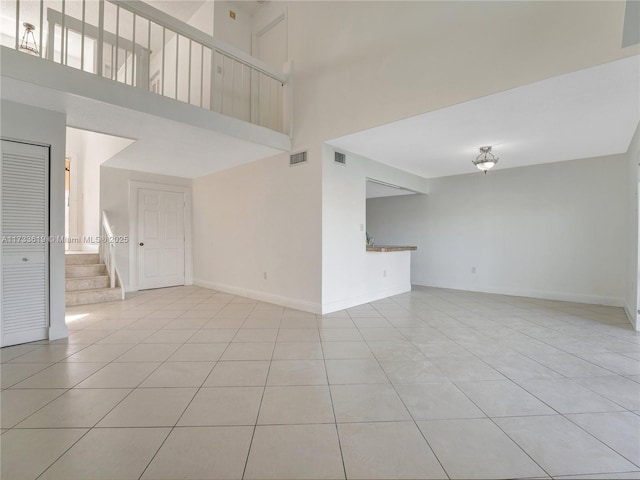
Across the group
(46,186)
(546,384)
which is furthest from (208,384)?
(46,186)

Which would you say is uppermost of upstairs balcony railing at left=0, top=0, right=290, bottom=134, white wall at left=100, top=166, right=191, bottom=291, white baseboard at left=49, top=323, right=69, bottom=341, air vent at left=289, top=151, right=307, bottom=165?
upstairs balcony railing at left=0, top=0, right=290, bottom=134

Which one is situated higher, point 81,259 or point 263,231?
point 263,231

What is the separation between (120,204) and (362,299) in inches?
194

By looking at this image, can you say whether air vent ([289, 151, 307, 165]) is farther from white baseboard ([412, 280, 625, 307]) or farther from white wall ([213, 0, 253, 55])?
white baseboard ([412, 280, 625, 307])

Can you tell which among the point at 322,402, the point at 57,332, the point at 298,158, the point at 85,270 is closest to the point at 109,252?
the point at 85,270

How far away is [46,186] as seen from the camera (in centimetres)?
300

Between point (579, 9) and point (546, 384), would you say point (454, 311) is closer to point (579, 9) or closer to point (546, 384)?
point (546, 384)

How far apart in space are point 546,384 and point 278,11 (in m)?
6.08

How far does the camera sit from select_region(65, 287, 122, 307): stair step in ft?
14.7

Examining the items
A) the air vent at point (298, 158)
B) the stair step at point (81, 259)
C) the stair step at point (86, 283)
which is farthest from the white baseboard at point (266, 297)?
the air vent at point (298, 158)

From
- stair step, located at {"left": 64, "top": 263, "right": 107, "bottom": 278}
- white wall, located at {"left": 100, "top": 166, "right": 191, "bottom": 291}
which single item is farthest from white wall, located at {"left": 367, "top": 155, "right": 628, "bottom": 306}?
stair step, located at {"left": 64, "top": 263, "right": 107, "bottom": 278}

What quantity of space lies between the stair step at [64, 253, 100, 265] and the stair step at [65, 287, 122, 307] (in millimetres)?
907

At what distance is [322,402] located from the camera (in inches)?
73.8

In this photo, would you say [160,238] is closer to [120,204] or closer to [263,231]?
[120,204]
